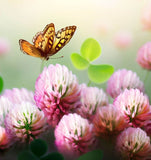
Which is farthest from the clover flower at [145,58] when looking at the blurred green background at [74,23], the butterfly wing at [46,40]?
the butterfly wing at [46,40]

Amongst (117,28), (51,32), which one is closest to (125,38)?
(117,28)

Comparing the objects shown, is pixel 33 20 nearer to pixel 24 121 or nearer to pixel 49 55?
pixel 49 55

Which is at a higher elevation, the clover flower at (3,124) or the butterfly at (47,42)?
the butterfly at (47,42)

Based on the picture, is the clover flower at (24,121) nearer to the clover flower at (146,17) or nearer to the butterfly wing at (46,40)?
the butterfly wing at (46,40)

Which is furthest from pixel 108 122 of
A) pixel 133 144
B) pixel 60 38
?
pixel 60 38

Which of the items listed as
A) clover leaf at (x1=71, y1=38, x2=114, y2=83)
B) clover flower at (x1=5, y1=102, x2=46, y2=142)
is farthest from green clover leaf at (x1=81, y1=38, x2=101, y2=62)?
clover flower at (x1=5, y1=102, x2=46, y2=142)

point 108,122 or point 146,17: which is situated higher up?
point 146,17

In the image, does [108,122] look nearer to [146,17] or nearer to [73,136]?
[73,136]

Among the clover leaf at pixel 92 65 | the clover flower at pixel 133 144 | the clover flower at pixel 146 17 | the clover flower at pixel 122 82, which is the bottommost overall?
the clover flower at pixel 133 144
